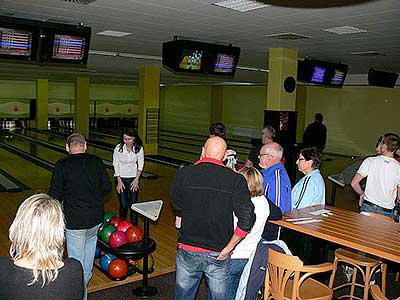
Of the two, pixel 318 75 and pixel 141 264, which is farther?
pixel 318 75

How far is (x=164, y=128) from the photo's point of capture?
805 inches

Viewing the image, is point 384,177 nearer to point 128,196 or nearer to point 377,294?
point 377,294

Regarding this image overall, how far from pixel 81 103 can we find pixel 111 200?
9.75 metres

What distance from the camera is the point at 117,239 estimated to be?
348 centimetres

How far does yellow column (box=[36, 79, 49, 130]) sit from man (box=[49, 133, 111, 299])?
14993 mm

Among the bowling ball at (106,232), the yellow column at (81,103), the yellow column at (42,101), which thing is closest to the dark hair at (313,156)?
the bowling ball at (106,232)

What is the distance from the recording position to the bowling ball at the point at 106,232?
356 cm

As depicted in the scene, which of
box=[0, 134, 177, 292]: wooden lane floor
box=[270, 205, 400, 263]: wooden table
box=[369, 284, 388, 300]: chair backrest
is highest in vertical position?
box=[270, 205, 400, 263]: wooden table

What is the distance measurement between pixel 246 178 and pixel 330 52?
15.2 ft

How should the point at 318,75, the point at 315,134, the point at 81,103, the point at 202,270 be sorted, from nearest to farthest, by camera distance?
the point at 202,270 < the point at 318,75 < the point at 315,134 < the point at 81,103

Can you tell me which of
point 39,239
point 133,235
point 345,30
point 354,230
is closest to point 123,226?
point 133,235

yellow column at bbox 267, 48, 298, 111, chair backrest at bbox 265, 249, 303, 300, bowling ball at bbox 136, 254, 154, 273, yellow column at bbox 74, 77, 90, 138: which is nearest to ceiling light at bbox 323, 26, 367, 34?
yellow column at bbox 267, 48, 298, 111

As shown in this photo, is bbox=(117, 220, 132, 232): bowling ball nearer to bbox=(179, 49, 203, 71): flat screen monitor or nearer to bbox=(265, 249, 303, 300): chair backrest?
bbox=(265, 249, 303, 300): chair backrest

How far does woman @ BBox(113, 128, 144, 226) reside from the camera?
14.6 feet
